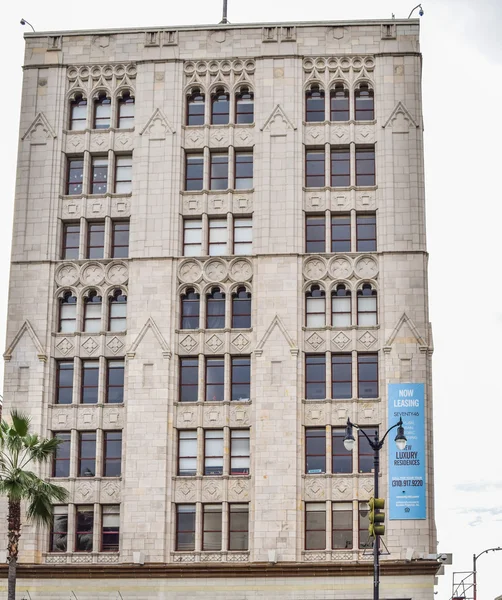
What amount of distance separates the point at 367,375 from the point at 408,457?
4444 mm

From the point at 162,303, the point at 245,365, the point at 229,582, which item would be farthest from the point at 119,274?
the point at 229,582

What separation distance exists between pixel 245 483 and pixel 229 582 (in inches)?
183

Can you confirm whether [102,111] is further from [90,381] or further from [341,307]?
[341,307]

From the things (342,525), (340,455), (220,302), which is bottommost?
(342,525)

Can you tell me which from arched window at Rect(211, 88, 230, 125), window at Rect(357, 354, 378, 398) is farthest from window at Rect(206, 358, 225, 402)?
arched window at Rect(211, 88, 230, 125)

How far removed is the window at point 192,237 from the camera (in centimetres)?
5841

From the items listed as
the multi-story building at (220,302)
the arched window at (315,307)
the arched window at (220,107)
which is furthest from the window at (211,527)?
the arched window at (220,107)

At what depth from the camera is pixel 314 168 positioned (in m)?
59.0

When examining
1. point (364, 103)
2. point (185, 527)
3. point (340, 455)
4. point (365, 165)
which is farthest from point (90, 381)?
point (364, 103)

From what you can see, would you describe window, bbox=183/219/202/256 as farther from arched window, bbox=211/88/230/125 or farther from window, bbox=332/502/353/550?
window, bbox=332/502/353/550

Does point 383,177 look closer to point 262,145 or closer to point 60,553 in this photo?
point 262,145

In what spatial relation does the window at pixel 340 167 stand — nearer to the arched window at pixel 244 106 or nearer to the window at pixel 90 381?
A: the arched window at pixel 244 106

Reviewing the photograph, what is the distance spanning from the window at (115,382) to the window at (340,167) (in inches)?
558

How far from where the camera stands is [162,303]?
5706 cm
